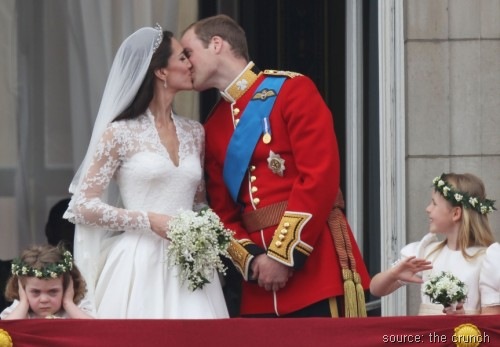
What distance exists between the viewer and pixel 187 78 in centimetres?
771

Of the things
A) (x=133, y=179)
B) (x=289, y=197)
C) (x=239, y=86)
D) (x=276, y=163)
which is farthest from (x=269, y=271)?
(x=239, y=86)

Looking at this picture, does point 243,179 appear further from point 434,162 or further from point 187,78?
point 434,162

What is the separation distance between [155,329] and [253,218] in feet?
3.60

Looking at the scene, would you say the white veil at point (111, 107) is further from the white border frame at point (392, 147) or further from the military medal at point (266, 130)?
the white border frame at point (392, 147)

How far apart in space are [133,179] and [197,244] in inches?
21.2

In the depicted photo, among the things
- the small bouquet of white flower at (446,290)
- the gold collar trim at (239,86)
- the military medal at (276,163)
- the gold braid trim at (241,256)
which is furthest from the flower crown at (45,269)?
the small bouquet of white flower at (446,290)

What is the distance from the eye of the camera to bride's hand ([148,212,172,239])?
7.32 m

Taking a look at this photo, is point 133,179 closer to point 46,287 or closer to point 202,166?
point 202,166

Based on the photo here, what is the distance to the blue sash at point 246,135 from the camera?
7.58 meters

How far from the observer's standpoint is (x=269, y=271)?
7441 mm

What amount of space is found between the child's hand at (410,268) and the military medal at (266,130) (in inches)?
31.8

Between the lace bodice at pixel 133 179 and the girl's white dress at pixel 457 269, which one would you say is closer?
the girl's white dress at pixel 457 269

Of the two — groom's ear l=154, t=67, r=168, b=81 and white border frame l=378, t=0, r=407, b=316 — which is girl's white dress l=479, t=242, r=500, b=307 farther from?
groom's ear l=154, t=67, r=168, b=81

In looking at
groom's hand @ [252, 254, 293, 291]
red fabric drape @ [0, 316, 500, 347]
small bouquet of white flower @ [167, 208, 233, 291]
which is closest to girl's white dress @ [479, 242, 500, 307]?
red fabric drape @ [0, 316, 500, 347]
